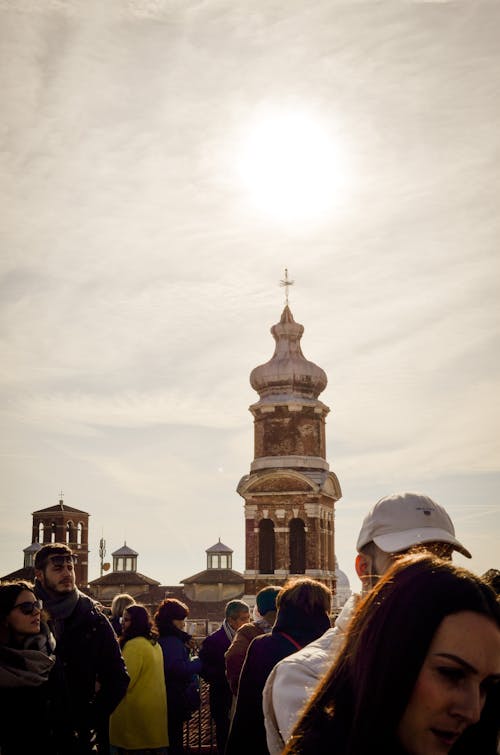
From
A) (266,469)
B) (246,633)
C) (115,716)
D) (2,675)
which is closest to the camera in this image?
(2,675)

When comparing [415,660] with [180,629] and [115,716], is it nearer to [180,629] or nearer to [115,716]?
[115,716]

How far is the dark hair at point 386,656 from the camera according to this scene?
201 cm

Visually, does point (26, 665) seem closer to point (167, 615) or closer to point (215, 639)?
point (167, 615)

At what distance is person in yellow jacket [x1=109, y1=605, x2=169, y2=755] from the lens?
280 inches

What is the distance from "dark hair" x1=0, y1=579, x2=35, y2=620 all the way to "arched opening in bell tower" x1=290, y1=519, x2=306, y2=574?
23.3 meters

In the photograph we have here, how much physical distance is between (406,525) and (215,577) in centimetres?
5481

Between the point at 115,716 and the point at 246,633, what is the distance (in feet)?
5.10

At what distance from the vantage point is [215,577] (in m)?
56.8

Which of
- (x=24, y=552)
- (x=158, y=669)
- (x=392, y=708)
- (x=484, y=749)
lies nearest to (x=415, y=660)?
(x=392, y=708)

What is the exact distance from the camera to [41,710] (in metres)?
5.15

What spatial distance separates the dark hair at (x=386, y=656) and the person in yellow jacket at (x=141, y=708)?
5.31 meters

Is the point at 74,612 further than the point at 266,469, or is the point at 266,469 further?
the point at 266,469

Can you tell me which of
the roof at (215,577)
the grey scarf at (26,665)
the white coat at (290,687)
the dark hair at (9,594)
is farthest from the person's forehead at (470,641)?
the roof at (215,577)

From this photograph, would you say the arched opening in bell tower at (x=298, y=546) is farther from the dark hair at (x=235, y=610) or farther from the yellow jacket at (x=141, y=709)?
the yellow jacket at (x=141, y=709)
